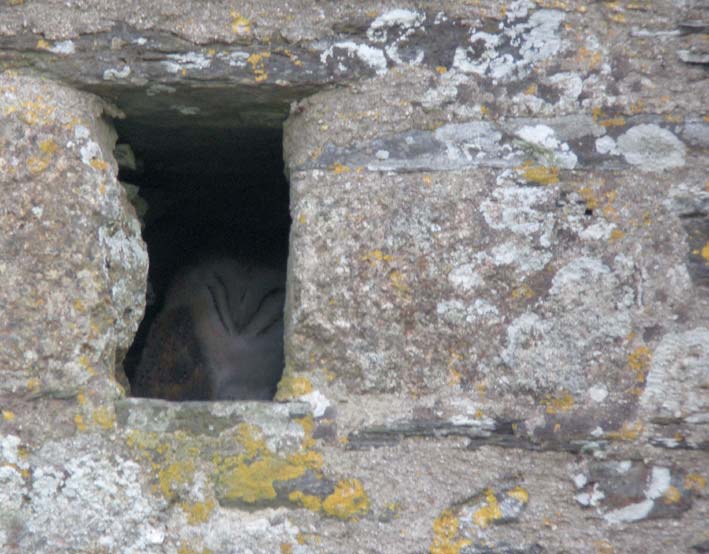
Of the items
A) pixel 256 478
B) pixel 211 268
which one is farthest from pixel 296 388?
pixel 211 268

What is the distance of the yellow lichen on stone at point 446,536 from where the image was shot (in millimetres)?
1545

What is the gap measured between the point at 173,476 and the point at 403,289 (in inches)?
19.8

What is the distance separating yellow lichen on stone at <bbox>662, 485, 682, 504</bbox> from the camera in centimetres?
153

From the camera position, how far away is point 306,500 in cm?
157

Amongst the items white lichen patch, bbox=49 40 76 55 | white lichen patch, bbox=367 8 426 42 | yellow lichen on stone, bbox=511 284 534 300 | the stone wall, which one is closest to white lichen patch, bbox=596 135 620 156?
the stone wall

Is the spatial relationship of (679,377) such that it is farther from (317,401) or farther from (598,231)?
(317,401)

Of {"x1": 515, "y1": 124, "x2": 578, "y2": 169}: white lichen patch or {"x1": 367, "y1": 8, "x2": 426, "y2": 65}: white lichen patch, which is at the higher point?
{"x1": 367, "y1": 8, "x2": 426, "y2": 65}: white lichen patch

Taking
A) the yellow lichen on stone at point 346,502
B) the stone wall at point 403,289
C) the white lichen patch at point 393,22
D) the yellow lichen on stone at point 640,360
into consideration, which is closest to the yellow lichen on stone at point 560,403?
the stone wall at point 403,289

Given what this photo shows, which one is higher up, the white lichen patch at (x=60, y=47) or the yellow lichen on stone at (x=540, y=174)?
the white lichen patch at (x=60, y=47)

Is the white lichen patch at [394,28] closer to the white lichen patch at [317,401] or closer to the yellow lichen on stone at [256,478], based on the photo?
the white lichen patch at [317,401]

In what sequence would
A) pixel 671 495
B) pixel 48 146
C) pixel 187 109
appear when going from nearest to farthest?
pixel 671 495
pixel 48 146
pixel 187 109

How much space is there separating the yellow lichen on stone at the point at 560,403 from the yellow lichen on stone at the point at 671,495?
0.67 ft

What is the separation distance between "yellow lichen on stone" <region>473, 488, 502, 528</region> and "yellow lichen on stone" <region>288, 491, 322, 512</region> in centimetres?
26

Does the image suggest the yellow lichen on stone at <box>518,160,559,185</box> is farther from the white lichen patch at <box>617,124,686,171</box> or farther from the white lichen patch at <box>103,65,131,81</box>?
the white lichen patch at <box>103,65,131,81</box>
